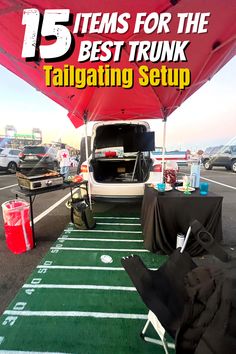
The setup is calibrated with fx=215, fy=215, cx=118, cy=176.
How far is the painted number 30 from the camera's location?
1829 millimetres

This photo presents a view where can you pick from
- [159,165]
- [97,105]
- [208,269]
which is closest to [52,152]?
[97,105]

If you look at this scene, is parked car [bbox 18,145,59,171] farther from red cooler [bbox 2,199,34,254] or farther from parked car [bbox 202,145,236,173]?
parked car [bbox 202,145,236,173]

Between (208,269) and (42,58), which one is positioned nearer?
(208,269)

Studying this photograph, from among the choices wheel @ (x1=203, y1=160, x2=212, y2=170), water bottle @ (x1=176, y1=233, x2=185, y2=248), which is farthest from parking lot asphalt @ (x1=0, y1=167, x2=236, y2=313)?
wheel @ (x1=203, y1=160, x2=212, y2=170)

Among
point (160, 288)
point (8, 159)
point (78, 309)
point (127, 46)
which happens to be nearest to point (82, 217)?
point (78, 309)

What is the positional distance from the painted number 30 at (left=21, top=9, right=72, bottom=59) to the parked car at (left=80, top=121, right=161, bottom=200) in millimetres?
2221

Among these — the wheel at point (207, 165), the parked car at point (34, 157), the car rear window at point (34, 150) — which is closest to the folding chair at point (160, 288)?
the parked car at point (34, 157)

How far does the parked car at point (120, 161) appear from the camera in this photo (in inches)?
163

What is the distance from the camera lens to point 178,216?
2840 mm

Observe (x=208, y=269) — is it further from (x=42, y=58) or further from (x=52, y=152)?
(x=52, y=152)

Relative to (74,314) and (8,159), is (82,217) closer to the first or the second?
(74,314)

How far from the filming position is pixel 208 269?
1079 millimetres

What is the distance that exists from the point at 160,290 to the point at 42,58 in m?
2.60

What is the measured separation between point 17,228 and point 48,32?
2.32 m
